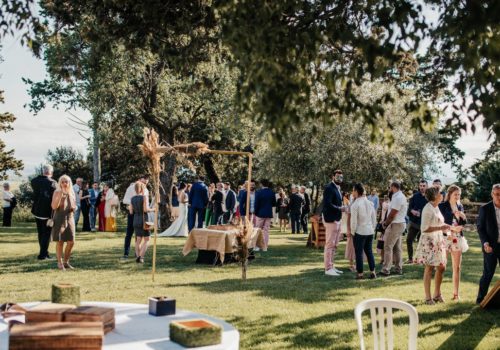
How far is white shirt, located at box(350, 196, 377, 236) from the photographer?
38.7ft

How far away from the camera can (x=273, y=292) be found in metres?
10.6

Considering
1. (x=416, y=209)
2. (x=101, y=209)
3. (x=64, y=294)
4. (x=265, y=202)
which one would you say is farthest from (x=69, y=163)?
(x=64, y=294)

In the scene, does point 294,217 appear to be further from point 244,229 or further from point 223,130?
point 244,229

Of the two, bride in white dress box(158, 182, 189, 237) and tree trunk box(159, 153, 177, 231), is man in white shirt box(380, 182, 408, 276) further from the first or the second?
tree trunk box(159, 153, 177, 231)

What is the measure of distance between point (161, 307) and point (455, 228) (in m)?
6.87

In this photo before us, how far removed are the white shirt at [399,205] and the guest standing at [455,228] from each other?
113 cm

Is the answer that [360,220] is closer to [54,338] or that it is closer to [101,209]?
[54,338]

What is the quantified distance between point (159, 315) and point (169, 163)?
23.5 meters

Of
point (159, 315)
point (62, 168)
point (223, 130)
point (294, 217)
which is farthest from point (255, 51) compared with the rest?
point (62, 168)

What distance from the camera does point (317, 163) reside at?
31.4 meters

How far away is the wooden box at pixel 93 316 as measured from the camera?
3.30m

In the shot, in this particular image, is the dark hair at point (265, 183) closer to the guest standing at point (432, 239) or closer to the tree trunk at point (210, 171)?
the guest standing at point (432, 239)

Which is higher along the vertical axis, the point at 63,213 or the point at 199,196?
the point at 199,196

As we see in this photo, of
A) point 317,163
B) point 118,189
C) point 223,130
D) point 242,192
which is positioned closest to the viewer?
point 242,192
